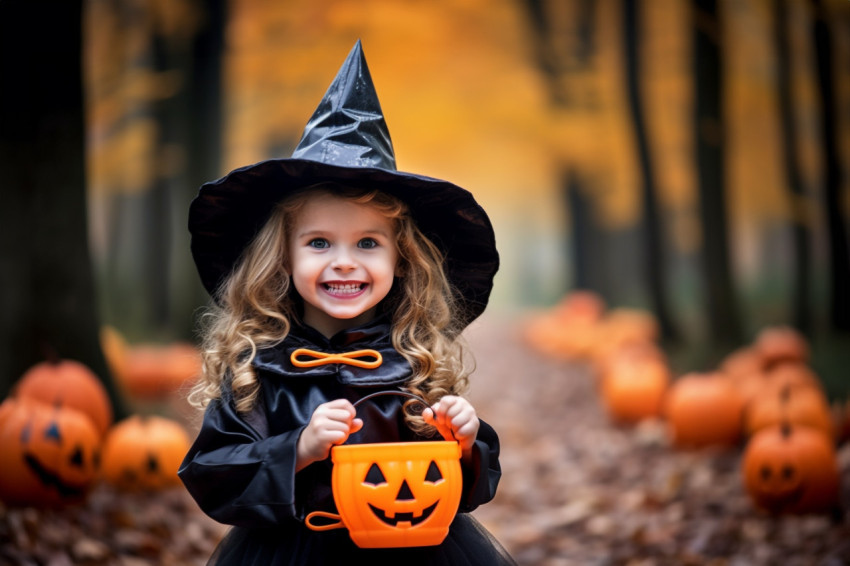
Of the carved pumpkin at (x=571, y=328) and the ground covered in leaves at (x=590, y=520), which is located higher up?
the ground covered in leaves at (x=590, y=520)

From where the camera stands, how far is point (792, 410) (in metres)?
5.64

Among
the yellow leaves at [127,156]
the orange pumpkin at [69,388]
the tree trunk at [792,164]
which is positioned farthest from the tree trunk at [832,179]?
the yellow leaves at [127,156]

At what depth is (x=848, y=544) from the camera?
4242 mm

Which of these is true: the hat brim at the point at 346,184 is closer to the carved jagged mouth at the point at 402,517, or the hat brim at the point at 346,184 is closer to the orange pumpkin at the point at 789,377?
the carved jagged mouth at the point at 402,517

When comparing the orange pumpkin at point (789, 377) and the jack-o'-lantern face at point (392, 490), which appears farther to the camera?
the orange pumpkin at point (789, 377)

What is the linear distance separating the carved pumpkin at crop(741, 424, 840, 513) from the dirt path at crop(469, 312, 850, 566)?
0.33ft

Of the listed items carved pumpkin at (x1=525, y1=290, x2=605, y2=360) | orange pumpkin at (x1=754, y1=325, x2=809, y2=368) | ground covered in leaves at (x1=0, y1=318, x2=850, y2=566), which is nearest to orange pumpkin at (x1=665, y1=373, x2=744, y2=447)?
ground covered in leaves at (x1=0, y1=318, x2=850, y2=566)

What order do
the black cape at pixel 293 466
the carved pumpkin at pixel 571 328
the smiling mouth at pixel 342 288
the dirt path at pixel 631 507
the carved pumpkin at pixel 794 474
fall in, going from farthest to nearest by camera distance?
the carved pumpkin at pixel 571 328
the carved pumpkin at pixel 794 474
the dirt path at pixel 631 507
the smiling mouth at pixel 342 288
the black cape at pixel 293 466

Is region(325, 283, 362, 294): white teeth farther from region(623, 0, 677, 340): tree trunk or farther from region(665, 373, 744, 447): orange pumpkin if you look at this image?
region(623, 0, 677, 340): tree trunk

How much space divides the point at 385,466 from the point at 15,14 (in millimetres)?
4110

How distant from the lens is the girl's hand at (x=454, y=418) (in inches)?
86.9

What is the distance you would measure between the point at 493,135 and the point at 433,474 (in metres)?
14.9

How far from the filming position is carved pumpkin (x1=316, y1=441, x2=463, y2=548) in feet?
6.80

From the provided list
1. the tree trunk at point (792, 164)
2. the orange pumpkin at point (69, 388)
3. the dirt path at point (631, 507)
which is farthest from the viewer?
the tree trunk at point (792, 164)
